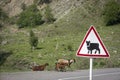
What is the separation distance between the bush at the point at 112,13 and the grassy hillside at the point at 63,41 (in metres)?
0.98

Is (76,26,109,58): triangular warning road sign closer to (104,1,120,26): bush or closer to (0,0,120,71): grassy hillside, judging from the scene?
(0,0,120,71): grassy hillside

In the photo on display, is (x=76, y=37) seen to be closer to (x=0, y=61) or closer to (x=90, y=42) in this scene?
(x=0, y=61)

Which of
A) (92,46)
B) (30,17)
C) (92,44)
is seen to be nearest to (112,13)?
(30,17)

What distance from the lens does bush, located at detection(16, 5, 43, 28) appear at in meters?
53.4

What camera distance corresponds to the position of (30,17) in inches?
2165

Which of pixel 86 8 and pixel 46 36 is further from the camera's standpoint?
pixel 86 8

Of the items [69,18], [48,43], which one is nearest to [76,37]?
[48,43]

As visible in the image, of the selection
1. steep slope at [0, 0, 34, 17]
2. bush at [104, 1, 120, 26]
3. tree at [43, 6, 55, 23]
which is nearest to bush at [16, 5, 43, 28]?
tree at [43, 6, 55, 23]

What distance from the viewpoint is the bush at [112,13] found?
147 feet

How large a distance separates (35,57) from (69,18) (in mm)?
17188

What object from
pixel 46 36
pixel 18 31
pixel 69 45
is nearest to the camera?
pixel 69 45

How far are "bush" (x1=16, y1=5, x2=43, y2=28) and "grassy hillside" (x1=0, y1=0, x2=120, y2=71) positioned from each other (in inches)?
55.2

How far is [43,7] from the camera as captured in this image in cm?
5703

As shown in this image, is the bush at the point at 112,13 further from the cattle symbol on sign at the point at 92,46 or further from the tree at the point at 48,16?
the cattle symbol on sign at the point at 92,46
